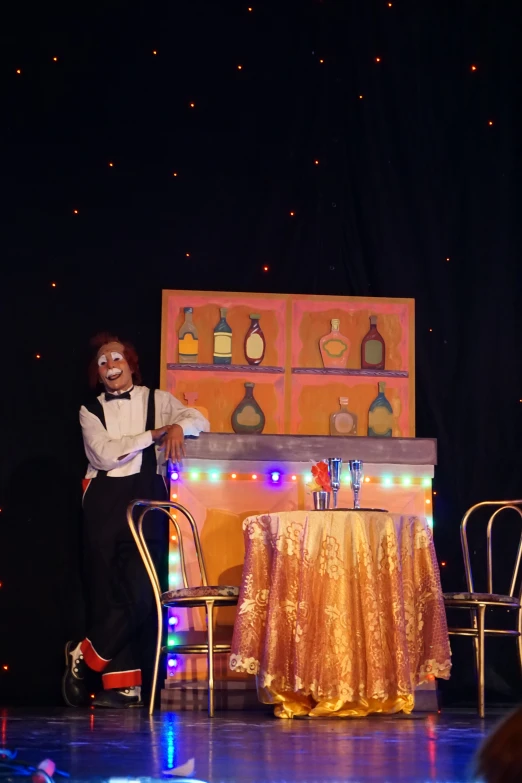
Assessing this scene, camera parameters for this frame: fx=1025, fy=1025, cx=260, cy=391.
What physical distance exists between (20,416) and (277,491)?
1.28 metres

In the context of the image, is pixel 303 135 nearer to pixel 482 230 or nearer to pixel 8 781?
pixel 482 230

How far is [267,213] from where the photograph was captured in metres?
5.16

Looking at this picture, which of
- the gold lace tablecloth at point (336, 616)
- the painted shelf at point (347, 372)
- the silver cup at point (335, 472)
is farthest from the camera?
the painted shelf at point (347, 372)

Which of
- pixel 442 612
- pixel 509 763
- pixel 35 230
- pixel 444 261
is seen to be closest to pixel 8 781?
pixel 509 763

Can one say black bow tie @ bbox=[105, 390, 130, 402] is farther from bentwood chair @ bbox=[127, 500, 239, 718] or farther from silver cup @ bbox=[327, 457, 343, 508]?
silver cup @ bbox=[327, 457, 343, 508]

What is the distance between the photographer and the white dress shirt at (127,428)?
4.54 metres

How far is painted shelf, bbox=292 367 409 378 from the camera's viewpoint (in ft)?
16.8

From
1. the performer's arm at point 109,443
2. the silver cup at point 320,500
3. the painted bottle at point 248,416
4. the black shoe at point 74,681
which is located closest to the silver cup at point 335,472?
the silver cup at point 320,500

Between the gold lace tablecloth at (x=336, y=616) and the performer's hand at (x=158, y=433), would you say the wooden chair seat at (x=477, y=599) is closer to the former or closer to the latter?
the gold lace tablecloth at (x=336, y=616)

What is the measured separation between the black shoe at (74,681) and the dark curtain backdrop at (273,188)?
763mm

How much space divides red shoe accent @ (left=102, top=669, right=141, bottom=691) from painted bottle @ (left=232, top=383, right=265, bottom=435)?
48.6 inches

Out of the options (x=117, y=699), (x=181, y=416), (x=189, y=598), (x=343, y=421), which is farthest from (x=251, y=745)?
(x=343, y=421)

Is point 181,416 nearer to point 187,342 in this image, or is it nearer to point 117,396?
point 117,396

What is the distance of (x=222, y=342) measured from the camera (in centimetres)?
504
